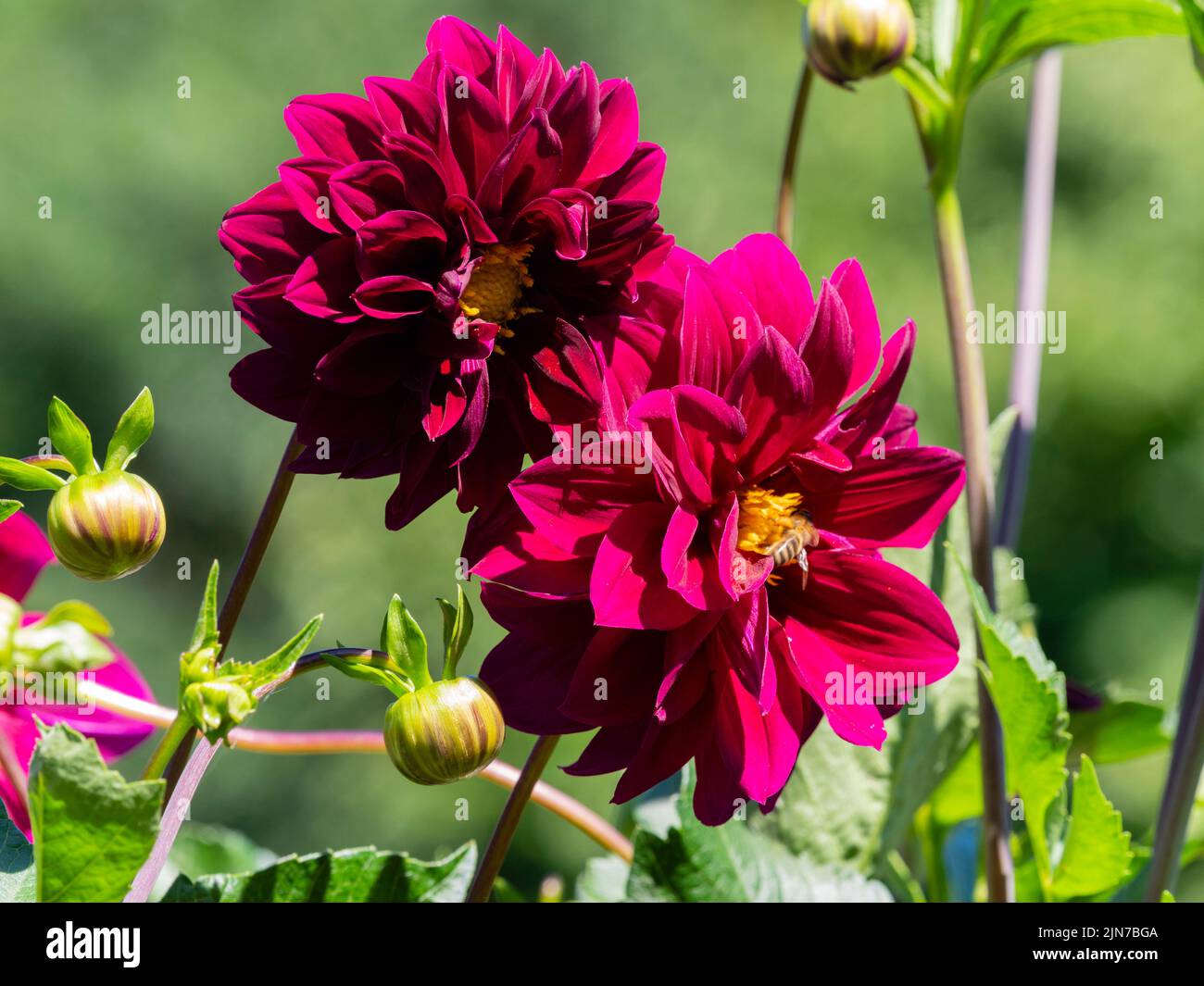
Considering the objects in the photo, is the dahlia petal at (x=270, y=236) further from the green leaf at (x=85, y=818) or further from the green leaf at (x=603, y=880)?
the green leaf at (x=603, y=880)

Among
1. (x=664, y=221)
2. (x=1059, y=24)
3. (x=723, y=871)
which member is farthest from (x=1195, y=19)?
(x=664, y=221)

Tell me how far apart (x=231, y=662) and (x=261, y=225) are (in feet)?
0.30

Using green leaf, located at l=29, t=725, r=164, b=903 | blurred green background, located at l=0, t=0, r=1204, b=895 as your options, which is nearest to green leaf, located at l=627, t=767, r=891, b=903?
green leaf, located at l=29, t=725, r=164, b=903

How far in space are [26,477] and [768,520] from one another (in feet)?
0.50

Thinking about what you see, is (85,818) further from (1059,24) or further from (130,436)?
(1059,24)

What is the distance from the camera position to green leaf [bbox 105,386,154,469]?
0.25 metres

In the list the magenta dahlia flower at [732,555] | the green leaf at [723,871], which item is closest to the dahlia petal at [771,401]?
the magenta dahlia flower at [732,555]

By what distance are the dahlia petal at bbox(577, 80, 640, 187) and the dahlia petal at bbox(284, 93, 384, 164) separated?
44 mm

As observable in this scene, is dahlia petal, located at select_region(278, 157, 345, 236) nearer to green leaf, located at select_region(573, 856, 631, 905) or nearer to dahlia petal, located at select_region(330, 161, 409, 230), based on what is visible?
dahlia petal, located at select_region(330, 161, 409, 230)

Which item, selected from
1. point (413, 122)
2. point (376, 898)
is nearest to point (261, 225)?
point (413, 122)

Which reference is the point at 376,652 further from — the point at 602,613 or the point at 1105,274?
the point at 1105,274

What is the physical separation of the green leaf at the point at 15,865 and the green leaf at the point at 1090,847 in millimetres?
236

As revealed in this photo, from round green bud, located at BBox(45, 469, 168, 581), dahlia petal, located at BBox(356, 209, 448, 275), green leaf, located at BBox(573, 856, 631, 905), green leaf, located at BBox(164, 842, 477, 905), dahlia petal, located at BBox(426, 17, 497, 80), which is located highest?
dahlia petal, located at BBox(426, 17, 497, 80)

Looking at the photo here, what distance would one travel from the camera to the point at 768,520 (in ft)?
0.95
